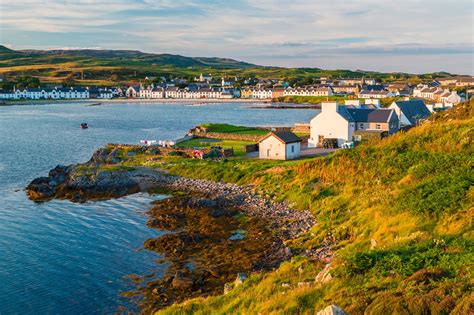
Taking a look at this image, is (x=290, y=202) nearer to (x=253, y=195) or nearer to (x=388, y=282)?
(x=253, y=195)

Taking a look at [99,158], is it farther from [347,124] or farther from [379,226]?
[379,226]

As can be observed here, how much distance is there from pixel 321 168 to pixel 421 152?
26.8ft

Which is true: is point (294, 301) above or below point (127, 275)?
above

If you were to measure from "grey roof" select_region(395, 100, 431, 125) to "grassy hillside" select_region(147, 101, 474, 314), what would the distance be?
59.0ft

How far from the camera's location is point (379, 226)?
24.0 m

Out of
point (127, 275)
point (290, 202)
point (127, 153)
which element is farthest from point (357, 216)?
point (127, 153)

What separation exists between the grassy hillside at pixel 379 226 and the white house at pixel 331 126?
36.5ft

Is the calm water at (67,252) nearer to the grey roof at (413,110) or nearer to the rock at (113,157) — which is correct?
the rock at (113,157)

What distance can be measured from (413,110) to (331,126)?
18.7 meters

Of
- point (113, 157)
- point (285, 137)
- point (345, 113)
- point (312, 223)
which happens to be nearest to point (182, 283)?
point (312, 223)

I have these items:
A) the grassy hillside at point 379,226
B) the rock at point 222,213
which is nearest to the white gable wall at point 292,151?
the grassy hillside at point 379,226

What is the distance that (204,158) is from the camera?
52094mm

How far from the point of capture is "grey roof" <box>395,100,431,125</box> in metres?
65.6

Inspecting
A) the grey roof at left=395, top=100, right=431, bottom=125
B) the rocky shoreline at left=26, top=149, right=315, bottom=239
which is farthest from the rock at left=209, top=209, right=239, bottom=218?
the grey roof at left=395, top=100, right=431, bottom=125
